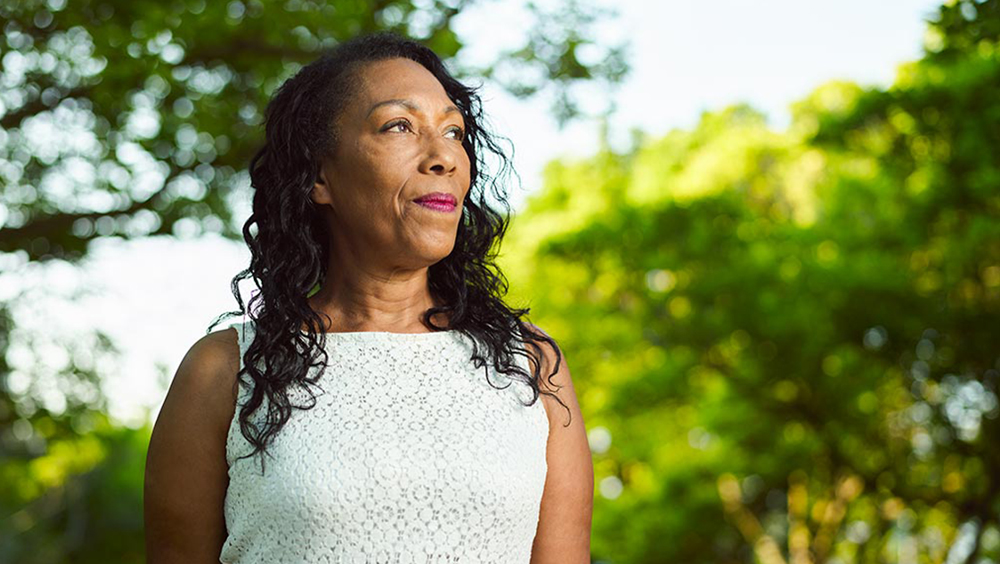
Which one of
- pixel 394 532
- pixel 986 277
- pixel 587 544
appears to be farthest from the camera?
pixel 986 277

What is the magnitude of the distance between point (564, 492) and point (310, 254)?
0.69 metres

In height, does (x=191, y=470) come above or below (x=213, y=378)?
below

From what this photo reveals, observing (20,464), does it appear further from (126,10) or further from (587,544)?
(587,544)

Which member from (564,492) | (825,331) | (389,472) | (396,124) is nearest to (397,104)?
(396,124)

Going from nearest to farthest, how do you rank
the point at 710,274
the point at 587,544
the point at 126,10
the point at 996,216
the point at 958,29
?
the point at 587,544 → the point at 958,29 → the point at 126,10 → the point at 996,216 → the point at 710,274

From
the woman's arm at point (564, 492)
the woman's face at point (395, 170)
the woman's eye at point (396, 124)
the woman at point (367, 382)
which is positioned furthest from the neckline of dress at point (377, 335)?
the woman's eye at point (396, 124)

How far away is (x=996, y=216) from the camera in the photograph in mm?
12492

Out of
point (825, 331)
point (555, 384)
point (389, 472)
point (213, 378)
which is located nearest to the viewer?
point (389, 472)

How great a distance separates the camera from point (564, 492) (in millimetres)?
2320

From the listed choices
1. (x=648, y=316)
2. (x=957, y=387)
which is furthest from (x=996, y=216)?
(x=648, y=316)

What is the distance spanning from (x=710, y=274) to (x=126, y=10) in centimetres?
908

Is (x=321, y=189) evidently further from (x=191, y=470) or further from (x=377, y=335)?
(x=191, y=470)

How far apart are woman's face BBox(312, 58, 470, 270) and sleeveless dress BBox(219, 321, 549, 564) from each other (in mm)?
224

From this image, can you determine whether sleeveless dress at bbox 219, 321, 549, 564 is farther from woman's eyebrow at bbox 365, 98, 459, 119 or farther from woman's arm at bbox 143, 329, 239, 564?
woman's eyebrow at bbox 365, 98, 459, 119
